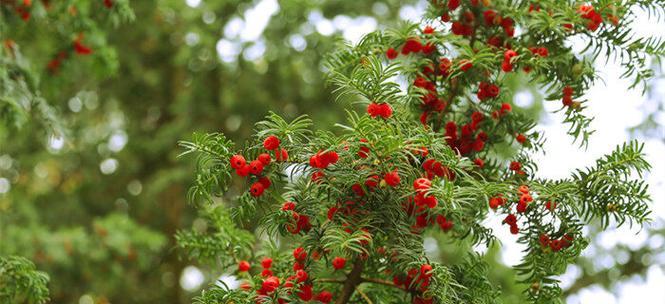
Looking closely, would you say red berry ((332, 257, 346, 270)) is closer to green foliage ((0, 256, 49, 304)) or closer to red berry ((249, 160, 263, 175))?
red berry ((249, 160, 263, 175))

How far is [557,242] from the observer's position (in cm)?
156

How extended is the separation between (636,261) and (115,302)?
147 inches

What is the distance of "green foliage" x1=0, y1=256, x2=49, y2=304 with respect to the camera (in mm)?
2049

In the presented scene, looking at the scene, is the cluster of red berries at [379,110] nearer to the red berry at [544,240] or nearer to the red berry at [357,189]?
the red berry at [357,189]

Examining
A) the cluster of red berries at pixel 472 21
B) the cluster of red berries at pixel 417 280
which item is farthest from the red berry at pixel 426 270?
the cluster of red berries at pixel 472 21

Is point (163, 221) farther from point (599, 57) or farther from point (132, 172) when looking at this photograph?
point (599, 57)

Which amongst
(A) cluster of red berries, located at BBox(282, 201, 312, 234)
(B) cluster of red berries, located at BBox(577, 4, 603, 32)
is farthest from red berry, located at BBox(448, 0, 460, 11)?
(A) cluster of red berries, located at BBox(282, 201, 312, 234)

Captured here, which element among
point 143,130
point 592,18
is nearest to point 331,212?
point 592,18

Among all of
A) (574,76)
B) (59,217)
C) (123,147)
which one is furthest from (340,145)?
(59,217)

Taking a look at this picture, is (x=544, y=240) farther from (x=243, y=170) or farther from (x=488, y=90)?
(x=243, y=170)

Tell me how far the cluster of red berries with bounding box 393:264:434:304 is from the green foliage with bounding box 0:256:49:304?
105 centimetres

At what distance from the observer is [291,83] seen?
535 centimetres

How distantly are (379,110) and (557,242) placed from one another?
19.1 inches

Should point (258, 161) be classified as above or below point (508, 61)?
below
